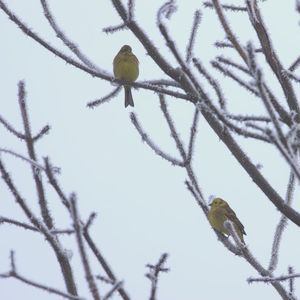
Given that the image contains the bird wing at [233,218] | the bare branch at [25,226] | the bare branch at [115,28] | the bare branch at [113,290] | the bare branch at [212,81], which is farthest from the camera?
the bird wing at [233,218]

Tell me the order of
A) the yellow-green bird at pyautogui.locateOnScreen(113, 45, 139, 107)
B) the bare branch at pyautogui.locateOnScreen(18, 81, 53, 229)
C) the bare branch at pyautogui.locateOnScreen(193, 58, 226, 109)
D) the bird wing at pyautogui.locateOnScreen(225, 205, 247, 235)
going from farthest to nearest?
the bird wing at pyautogui.locateOnScreen(225, 205, 247, 235) → the yellow-green bird at pyautogui.locateOnScreen(113, 45, 139, 107) → the bare branch at pyautogui.locateOnScreen(18, 81, 53, 229) → the bare branch at pyautogui.locateOnScreen(193, 58, 226, 109)

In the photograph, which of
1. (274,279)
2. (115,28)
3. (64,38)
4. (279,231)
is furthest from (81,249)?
(279,231)

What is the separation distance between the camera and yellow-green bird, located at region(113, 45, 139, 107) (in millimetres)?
7027

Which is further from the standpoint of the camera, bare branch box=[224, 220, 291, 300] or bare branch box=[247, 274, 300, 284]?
bare branch box=[224, 220, 291, 300]

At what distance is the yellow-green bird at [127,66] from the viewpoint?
7027 millimetres

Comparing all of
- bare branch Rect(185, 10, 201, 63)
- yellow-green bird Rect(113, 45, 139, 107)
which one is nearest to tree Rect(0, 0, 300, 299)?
bare branch Rect(185, 10, 201, 63)

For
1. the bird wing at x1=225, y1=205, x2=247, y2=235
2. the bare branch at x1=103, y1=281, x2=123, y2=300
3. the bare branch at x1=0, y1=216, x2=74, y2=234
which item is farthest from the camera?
the bird wing at x1=225, y1=205, x2=247, y2=235

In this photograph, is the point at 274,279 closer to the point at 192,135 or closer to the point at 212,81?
the point at 212,81

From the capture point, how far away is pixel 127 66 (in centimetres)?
707

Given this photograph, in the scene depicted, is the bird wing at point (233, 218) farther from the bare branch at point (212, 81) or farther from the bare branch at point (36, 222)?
the bare branch at point (36, 222)

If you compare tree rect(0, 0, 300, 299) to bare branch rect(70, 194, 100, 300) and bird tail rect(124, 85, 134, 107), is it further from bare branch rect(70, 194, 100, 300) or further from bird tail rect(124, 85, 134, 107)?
bird tail rect(124, 85, 134, 107)

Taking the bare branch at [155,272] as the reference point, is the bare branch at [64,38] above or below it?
above

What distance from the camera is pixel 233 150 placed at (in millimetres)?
2721

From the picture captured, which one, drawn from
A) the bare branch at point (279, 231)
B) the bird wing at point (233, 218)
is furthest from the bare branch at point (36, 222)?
the bird wing at point (233, 218)
